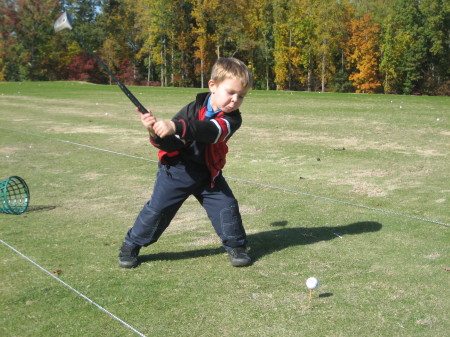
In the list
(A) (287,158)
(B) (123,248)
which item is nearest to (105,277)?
(B) (123,248)

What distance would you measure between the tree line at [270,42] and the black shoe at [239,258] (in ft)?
161

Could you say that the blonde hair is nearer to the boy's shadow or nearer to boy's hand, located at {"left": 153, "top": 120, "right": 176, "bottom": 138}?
boy's hand, located at {"left": 153, "top": 120, "right": 176, "bottom": 138}

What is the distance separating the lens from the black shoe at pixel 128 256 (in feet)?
16.3

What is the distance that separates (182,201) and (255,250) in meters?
0.90

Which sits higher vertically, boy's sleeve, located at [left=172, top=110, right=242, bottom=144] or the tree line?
the tree line

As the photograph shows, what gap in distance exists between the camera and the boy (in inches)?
184

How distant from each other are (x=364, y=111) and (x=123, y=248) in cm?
1516

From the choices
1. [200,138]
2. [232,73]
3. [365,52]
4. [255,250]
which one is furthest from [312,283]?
[365,52]

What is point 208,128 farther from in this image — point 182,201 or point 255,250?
point 255,250

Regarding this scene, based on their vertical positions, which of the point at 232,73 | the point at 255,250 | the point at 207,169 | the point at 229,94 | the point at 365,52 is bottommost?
the point at 255,250

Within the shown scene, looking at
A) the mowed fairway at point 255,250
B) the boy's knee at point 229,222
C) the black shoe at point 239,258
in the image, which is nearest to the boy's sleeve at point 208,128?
the boy's knee at point 229,222

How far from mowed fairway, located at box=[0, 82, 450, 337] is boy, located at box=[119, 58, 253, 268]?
0.25m

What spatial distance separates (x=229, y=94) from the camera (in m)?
4.74

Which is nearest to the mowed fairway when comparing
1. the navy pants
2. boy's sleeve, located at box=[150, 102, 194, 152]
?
the navy pants
